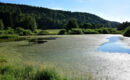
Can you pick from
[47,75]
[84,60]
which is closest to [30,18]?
[84,60]

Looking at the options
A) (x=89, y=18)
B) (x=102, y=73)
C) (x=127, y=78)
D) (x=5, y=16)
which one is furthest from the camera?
(x=89, y=18)

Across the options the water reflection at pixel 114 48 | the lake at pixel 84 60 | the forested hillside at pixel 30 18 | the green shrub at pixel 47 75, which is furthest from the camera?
the forested hillside at pixel 30 18

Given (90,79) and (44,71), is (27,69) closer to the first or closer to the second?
(44,71)

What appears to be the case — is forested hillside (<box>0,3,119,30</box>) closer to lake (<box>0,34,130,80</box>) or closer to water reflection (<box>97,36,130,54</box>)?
water reflection (<box>97,36,130,54</box>)

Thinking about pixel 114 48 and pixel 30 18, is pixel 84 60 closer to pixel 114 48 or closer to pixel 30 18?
pixel 114 48

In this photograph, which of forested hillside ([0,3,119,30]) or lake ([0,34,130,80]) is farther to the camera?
forested hillside ([0,3,119,30])

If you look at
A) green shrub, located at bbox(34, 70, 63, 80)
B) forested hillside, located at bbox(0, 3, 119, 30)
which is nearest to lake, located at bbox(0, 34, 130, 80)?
green shrub, located at bbox(34, 70, 63, 80)

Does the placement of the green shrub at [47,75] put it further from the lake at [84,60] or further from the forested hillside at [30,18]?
the forested hillside at [30,18]

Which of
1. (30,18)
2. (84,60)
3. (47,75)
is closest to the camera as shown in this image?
(47,75)

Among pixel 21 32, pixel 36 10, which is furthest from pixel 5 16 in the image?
pixel 36 10

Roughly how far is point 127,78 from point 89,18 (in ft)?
411

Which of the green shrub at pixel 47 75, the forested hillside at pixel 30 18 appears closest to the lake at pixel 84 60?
the green shrub at pixel 47 75

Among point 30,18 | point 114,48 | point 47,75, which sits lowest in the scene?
point 114,48

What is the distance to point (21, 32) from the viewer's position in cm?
4303
